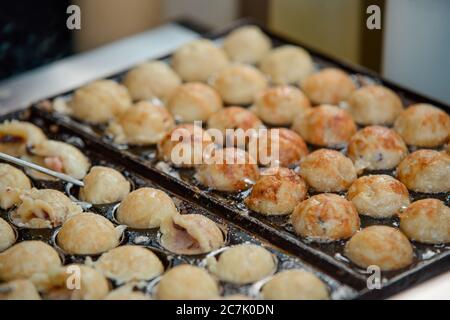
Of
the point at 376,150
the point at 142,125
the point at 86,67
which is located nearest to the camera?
the point at 376,150

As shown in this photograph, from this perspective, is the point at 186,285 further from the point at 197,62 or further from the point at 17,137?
the point at 197,62

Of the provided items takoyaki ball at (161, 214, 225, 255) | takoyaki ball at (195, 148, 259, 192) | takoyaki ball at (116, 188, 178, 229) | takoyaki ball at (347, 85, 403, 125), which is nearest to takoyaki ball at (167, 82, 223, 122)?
takoyaki ball at (195, 148, 259, 192)

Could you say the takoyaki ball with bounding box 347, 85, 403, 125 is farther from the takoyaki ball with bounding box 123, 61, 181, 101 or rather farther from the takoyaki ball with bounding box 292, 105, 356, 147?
the takoyaki ball with bounding box 123, 61, 181, 101

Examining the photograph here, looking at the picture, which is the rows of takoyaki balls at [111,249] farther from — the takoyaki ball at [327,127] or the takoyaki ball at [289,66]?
the takoyaki ball at [289,66]

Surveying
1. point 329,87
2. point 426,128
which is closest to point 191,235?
point 426,128

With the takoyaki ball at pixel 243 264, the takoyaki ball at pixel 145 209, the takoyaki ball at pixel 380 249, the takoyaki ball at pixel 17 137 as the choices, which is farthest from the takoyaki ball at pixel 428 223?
the takoyaki ball at pixel 17 137

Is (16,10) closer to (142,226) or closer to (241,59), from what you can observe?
(241,59)
